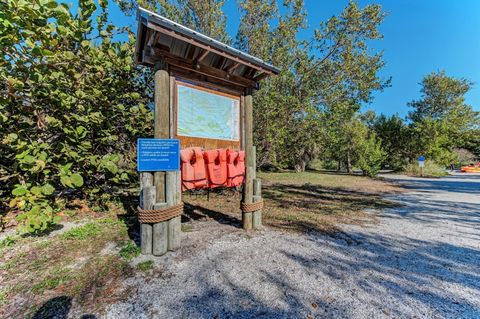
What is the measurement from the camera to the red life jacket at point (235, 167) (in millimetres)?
3484

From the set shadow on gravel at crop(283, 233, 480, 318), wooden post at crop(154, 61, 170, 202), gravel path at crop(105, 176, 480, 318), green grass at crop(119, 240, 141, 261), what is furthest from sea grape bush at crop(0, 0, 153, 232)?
shadow on gravel at crop(283, 233, 480, 318)

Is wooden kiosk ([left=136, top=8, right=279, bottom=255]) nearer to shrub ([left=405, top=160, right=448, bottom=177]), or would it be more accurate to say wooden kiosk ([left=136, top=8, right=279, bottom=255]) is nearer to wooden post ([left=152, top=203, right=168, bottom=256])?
wooden post ([left=152, top=203, right=168, bottom=256])

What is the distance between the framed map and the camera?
3074mm

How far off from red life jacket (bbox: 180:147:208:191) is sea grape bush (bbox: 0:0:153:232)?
1691 millimetres

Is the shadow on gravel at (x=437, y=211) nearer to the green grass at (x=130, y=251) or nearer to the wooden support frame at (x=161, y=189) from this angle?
the wooden support frame at (x=161, y=189)

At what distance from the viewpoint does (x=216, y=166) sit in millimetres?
3330

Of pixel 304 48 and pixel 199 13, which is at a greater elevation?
pixel 199 13

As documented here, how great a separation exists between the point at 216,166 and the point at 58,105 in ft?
10.1

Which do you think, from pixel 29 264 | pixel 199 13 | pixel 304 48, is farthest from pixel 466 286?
pixel 199 13

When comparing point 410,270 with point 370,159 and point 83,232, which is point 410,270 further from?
point 370,159

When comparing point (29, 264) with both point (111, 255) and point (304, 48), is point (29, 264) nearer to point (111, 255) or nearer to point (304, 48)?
point (111, 255)

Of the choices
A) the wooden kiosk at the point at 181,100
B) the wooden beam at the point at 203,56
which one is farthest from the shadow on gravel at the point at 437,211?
the wooden beam at the point at 203,56

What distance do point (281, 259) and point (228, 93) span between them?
107 inches

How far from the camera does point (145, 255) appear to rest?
2754 mm
